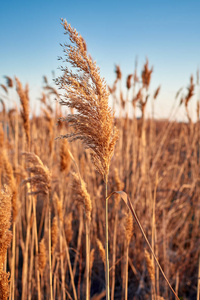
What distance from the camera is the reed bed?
825 mm

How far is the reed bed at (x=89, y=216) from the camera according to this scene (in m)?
0.83

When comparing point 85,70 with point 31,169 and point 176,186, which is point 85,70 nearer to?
point 31,169

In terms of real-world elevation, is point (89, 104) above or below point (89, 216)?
above

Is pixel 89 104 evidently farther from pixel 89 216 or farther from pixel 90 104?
pixel 89 216

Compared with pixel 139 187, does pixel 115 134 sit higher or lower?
higher

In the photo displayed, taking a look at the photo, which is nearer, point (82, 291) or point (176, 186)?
point (82, 291)

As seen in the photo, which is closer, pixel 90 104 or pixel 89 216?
pixel 90 104

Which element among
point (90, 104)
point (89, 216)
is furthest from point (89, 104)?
point (89, 216)

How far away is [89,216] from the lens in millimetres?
1197

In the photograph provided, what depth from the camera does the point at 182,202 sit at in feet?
10.5

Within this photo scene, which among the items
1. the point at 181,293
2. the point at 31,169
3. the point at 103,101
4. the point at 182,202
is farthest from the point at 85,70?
the point at 182,202

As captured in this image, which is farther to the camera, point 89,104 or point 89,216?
point 89,216

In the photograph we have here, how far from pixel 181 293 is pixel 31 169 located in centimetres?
203

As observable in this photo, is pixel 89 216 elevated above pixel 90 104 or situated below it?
below
